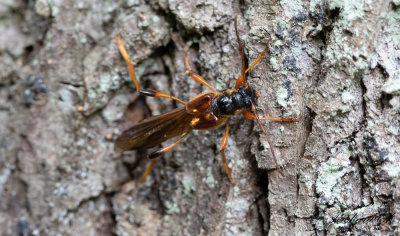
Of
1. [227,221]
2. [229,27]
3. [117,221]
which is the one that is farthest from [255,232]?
[229,27]

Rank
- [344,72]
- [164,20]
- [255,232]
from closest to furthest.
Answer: [344,72]
[255,232]
[164,20]

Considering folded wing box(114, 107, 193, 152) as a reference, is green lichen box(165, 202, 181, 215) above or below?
below

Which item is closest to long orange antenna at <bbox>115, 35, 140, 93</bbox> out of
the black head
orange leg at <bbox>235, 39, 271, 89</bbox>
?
the black head

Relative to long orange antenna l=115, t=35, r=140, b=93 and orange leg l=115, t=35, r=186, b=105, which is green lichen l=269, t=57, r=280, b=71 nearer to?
orange leg l=115, t=35, r=186, b=105

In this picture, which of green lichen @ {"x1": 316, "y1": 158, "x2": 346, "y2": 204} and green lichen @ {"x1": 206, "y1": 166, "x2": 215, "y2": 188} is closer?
→ green lichen @ {"x1": 316, "y1": 158, "x2": 346, "y2": 204}

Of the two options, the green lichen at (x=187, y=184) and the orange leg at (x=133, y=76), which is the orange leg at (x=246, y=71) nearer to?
the orange leg at (x=133, y=76)

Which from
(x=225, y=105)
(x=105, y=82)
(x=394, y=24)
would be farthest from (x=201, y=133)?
(x=394, y=24)

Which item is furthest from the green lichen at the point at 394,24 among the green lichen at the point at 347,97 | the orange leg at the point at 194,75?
the orange leg at the point at 194,75

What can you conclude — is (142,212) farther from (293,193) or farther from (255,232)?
(293,193)
